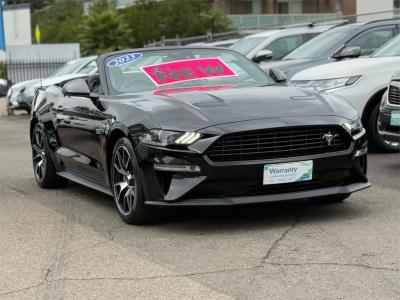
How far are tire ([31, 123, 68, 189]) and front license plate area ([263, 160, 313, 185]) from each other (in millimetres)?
3261

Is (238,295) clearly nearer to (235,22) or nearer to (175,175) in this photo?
(175,175)

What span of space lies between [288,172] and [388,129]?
2866 millimetres

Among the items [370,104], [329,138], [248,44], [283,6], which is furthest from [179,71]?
[283,6]

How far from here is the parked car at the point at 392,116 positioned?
27.2 feet

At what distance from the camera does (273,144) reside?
592cm

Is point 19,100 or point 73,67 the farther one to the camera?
point 19,100

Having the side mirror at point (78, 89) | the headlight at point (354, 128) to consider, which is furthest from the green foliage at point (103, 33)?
the headlight at point (354, 128)

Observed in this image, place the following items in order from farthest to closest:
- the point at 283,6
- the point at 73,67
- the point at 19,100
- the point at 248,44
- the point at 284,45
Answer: the point at 283,6 → the point at 19,100 → the point at 73,67 → the point at 248,44 → the point at 284,45

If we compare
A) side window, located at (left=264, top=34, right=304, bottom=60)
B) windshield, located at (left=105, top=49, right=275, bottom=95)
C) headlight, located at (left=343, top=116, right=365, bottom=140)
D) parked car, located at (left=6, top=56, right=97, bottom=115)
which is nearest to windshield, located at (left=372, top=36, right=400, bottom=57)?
windshield, located at (left=105, top=49, right=275, bottom=95)

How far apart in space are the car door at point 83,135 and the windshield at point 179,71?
0.34 metres

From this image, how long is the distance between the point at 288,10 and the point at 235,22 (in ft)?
25.8

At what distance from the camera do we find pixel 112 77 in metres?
7.38

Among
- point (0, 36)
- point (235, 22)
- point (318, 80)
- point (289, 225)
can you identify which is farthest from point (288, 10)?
point (289, 225)

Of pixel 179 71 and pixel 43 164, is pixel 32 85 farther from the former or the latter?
pixel 179 71
